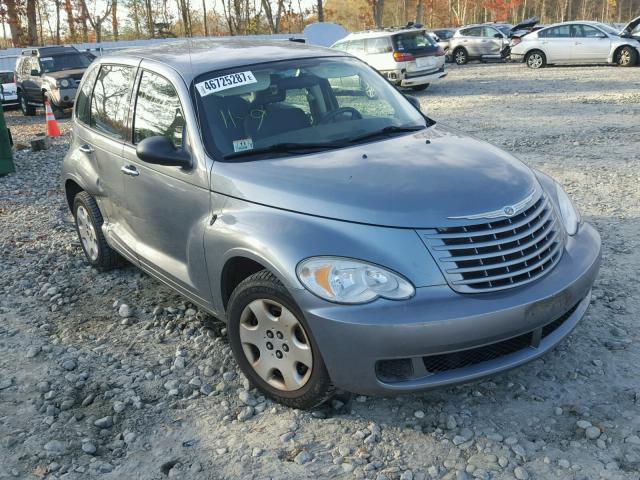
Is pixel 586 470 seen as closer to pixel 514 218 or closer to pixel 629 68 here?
pixel 514 218

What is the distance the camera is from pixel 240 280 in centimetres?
351

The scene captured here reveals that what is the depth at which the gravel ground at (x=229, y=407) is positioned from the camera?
2.91 m

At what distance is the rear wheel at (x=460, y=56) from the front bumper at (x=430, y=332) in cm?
2545

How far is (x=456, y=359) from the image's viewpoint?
2.93 metres

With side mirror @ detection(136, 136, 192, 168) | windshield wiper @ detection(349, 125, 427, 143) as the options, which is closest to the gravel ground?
side mirror @ detection(136, 136, 192, 168)

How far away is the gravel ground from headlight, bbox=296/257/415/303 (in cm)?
76

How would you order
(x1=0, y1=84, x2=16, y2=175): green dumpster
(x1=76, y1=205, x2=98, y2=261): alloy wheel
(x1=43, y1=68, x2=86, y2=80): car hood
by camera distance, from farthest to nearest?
1. (x1=43, y1=68, x2=86, y2=80): car hood
2. (x1=0, y1=84, x2=16, y2=175): green dumpster
3. (x1=76, y1=205, x2=98, y2=261): alloy wheel

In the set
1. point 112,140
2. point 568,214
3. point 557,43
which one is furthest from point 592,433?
point 557,43

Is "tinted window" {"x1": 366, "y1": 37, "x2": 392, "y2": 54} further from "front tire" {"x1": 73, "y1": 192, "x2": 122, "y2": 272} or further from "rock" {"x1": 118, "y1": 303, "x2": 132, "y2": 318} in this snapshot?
"rock" {"x1": 118, "y1": 303, "x2": 132, "y2": 318}

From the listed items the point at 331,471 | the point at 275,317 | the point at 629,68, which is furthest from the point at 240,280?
the point at 629,68

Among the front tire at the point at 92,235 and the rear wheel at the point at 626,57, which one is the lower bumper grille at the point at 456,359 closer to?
the front tire at the point at 92,235

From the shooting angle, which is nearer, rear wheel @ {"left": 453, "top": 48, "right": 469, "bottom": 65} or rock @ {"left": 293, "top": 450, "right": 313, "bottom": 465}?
rock @ {"left": 293, "top": 450, "right": 313, "bottom": 465}

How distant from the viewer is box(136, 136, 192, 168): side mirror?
3.60 m

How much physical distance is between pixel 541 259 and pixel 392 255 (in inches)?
31.6
